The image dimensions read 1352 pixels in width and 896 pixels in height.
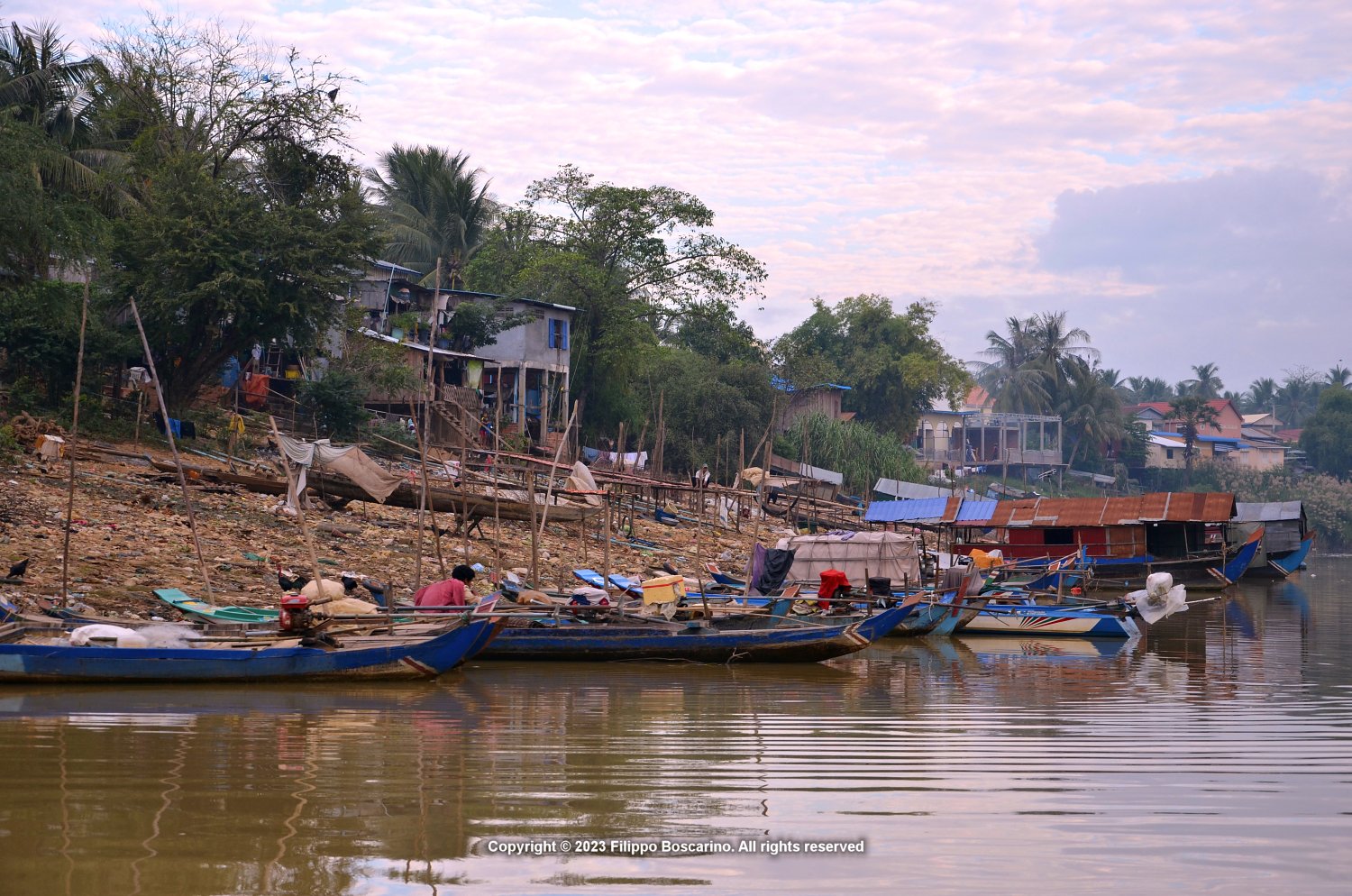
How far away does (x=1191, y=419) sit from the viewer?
65.2 metres

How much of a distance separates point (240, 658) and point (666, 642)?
485 centimetres

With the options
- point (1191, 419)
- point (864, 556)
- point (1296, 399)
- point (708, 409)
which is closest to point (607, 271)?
point (708, 409)

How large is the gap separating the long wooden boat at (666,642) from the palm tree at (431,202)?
26309 mm

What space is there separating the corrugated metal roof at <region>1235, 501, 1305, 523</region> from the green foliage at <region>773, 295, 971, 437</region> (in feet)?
53.3

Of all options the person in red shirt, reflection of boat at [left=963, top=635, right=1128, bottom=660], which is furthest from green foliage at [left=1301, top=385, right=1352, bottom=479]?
the person in red shirt

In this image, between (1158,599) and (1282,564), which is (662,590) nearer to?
(1158,599)

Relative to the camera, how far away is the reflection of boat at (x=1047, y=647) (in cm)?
1689

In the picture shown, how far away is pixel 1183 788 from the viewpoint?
24.1ft

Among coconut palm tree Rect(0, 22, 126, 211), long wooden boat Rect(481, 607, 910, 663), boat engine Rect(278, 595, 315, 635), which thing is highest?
coconut palm tree Rect(0, 22, 126, 211)

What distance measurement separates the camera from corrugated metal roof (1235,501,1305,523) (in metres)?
36.6

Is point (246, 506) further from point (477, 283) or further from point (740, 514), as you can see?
point (477, 283)

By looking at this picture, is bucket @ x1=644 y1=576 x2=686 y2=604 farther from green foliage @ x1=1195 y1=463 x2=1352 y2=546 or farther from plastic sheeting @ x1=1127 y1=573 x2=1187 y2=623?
green foliage @ x1=1195 y1=463 x2=1352 y2=546

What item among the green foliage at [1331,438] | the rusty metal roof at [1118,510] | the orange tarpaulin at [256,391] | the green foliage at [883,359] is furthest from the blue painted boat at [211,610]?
the green foliage at [1331,438]

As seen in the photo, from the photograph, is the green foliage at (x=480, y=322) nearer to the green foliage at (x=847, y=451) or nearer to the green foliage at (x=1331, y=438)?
the green foliage at (x=847, y=451)
